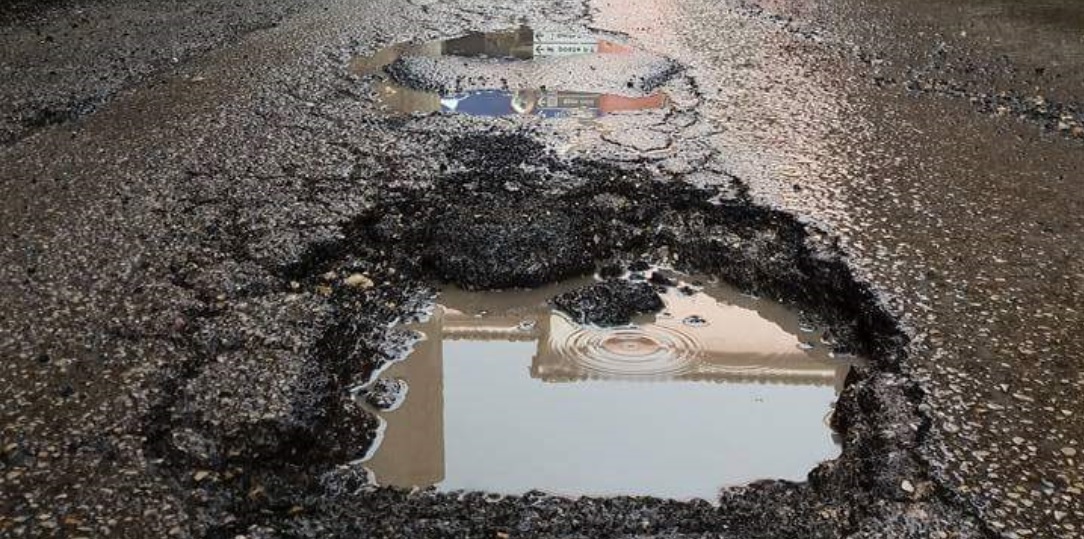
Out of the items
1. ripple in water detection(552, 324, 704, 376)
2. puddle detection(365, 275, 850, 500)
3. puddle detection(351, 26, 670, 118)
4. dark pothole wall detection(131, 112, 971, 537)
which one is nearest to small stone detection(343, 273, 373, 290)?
dark pothole wall detection(131, 112, 971, 537)

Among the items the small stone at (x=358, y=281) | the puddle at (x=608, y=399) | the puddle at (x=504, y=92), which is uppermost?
the puddle at (x=504, y=92)

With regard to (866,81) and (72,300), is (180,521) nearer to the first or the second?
(72,300)

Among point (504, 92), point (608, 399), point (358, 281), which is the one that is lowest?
point (608, 399)

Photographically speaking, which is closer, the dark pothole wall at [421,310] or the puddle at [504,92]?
the dark pothole wall at [421,310]

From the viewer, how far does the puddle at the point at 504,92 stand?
15.2 feet

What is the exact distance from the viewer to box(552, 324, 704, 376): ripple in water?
291 centimetres

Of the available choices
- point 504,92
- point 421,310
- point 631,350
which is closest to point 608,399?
point 631,350

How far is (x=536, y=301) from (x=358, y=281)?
570 mm

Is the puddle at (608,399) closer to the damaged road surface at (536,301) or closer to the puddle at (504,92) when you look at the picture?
the damaged road surface at (536,301)

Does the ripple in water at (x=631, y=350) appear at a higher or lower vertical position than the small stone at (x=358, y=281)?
lower

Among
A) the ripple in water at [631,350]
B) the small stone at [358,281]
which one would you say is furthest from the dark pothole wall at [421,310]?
the ripple in water at [631,350]

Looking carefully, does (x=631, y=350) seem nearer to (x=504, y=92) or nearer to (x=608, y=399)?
(x=608, y=399)

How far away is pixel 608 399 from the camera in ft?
9.18

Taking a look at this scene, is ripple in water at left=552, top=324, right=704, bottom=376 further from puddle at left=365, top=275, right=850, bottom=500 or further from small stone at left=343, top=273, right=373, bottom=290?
small stone at left=343, top=273, right=373, bottom=290
